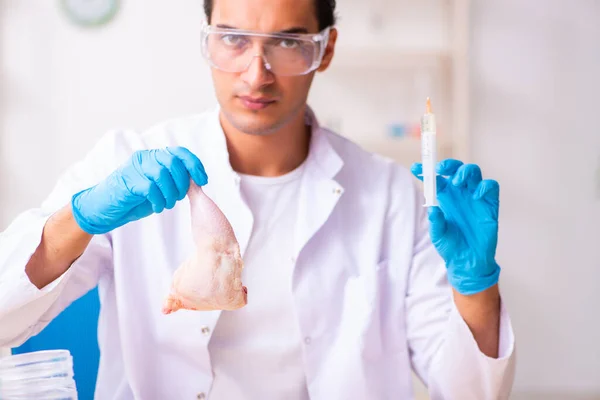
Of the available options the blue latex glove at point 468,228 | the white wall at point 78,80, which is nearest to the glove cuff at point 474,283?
the blue latex glove at point 468,228

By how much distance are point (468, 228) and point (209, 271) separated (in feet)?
1.69

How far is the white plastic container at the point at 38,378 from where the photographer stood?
0.88m

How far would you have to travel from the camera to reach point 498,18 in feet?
10.4

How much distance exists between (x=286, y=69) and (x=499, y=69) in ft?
6.70

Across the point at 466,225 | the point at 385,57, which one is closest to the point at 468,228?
the point at 466,225

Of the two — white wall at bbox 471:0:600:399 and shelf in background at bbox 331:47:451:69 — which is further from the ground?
shelf in background at bbox 331:47:451:69

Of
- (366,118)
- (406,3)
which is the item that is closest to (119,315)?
(366,118)

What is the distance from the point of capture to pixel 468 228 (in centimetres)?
126

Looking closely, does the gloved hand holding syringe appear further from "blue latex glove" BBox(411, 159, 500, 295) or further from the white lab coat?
the white lab coat

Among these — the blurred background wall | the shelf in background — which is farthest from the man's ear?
the blurred background wall

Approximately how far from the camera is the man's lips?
141cm

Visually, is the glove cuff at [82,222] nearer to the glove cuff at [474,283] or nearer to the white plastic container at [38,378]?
the white plastic container at [38,378]

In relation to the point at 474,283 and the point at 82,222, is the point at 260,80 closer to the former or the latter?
the point at 82,222

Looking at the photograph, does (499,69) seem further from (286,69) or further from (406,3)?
(286,69)
